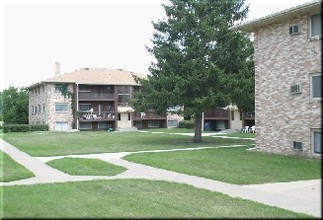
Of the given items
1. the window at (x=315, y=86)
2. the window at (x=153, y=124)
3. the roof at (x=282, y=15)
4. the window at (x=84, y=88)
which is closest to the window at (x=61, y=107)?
the window at (x=84, y=88)

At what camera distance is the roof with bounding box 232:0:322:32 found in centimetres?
1712

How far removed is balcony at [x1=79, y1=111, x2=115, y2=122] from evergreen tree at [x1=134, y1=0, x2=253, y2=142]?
2572cm

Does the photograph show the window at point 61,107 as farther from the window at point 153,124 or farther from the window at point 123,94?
the window at point 153,124

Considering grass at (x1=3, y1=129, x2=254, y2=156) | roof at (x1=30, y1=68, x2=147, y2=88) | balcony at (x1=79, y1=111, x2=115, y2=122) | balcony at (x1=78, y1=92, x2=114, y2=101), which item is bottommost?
grass at (x1=3, y1=129, x2=254, y2=156)

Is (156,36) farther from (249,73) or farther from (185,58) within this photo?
(249,73)

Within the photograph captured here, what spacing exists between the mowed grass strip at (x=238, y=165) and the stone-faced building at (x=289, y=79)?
3.00ft

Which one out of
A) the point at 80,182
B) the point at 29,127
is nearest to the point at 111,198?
the point at 80,182

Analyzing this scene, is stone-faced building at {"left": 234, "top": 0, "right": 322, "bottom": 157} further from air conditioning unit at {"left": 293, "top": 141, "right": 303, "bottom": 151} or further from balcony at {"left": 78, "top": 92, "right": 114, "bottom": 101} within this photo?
balcony at {"left": 78, "top": 92, "right": 114, "bottom": 101}

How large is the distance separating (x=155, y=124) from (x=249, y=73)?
35.0 meters

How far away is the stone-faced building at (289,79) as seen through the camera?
1773cm

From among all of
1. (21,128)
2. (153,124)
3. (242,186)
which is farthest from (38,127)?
(242,186)

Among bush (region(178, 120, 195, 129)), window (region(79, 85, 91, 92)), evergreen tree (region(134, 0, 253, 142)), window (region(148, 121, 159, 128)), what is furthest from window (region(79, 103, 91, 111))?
evergreen tree (region(134, 0, 253, 142))

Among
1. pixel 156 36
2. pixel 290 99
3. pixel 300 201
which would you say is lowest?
pixel 300 201

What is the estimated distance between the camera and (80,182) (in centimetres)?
1244
